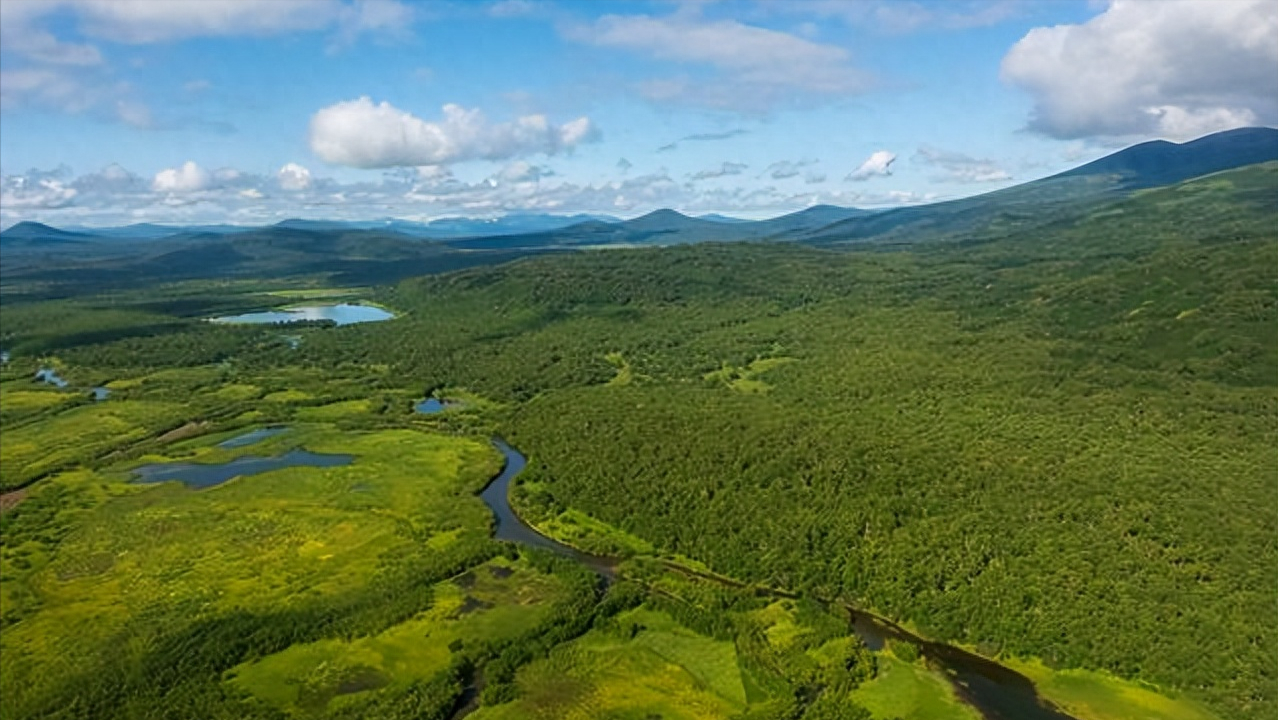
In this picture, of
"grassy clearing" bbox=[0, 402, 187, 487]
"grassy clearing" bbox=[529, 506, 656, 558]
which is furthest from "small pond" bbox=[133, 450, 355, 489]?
"grassy clearing" bbox=[529, 506, 656, 558]

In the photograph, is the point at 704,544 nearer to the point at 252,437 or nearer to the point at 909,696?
the point at 909,696

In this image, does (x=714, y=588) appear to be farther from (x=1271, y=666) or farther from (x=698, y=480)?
(x=1271, y=666)

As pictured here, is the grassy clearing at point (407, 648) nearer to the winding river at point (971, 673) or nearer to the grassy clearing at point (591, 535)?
the grassy clearing at point (591, 535)

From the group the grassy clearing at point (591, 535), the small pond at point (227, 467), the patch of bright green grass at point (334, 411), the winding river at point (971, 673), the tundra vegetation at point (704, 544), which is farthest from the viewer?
the patch of bright green grass at point (334, 411)

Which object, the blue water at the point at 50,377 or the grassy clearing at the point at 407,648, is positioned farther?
the blue water at the point at 50,377

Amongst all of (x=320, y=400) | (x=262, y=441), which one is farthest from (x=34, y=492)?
(x=320, y=400)

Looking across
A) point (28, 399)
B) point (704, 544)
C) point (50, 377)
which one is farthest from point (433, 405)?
point (50, 377)

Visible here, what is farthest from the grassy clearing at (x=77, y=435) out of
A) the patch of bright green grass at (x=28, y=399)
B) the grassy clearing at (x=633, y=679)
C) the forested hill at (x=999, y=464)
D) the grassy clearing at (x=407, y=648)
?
the grassy clearing at (x=633, y=679)
